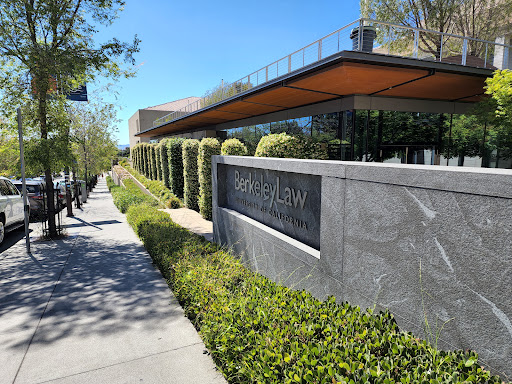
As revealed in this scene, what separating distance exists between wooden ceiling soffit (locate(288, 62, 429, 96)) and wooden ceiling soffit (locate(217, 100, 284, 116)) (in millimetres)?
4559

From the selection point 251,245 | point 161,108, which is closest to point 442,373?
point 251,245

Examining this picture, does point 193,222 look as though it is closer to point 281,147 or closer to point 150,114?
point 281,147

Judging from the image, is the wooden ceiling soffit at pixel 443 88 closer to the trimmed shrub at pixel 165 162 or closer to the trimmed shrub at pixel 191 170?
the trimmed shrub at pixel 191 170

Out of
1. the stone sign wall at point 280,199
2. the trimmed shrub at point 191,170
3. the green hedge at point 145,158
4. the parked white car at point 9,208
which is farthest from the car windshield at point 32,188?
the green hedge at point 145,158

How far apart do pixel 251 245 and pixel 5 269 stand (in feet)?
17.1

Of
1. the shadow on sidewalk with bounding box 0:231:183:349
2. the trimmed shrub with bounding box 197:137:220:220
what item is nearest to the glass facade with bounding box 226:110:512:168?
the trimmed shrub with bounding box 197:137:220:220

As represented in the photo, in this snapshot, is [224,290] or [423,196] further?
[224,290]

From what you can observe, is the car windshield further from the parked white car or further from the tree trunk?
the tree trunk

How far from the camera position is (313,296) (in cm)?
382

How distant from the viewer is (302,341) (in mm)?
2586

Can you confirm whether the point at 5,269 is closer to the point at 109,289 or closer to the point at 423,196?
the point at 109,289

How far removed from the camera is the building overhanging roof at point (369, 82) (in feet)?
28.5

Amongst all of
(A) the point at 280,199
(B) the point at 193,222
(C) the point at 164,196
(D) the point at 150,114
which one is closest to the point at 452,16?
(C) the point at 164,196

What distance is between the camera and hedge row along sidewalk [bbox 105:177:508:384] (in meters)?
2.07
